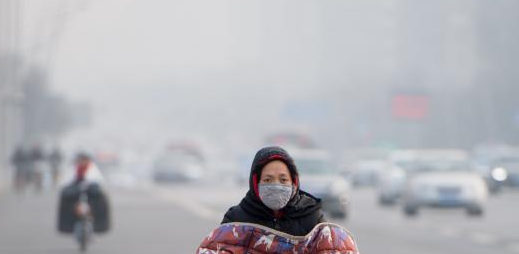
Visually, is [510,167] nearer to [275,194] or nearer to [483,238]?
[483,238]

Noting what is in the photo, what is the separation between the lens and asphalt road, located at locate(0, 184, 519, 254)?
2477 centimetres

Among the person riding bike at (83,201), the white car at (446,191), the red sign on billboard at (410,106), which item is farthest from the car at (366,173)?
the red sign on billboard at (410,106)

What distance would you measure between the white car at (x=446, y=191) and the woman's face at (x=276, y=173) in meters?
30.2

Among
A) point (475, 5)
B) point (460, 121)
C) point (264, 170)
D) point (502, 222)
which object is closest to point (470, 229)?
point (502, 222)

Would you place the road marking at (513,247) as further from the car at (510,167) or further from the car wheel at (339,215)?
the car at (510,167)

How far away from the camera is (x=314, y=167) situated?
38.2m

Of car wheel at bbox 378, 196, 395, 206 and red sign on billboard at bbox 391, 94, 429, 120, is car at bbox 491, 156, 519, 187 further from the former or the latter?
red sign on billboard at bbox 391, 94, 429, 120

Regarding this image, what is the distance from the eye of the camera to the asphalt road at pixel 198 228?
24766 mm

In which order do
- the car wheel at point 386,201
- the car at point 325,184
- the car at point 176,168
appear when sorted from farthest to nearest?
1. the car at point 176,168
2. the car wheel at point 386,201
3. the car at point 325,184

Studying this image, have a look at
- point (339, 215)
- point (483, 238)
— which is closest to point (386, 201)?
point (339, 215)

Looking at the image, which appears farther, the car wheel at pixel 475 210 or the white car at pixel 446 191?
the car wheel at pixel 475 210

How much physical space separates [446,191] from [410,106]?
296 feet

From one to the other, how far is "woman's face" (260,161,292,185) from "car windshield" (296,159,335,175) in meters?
30.6

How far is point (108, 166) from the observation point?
95.9 m
